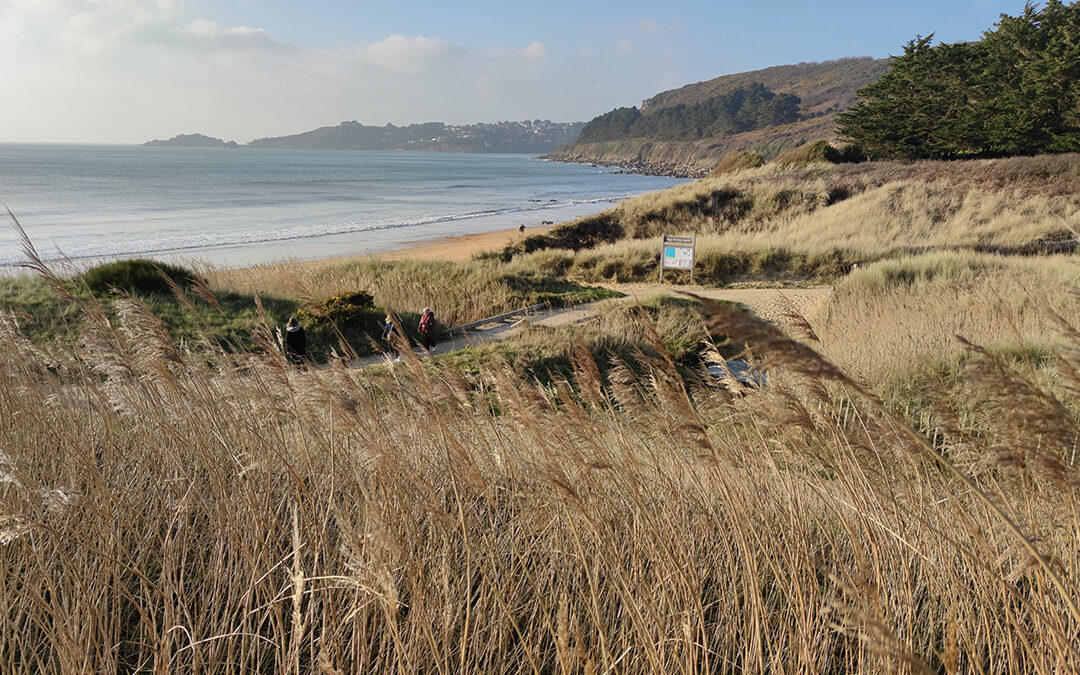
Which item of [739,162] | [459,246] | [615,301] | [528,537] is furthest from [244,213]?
[528,537]

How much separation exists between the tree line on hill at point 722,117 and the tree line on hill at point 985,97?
8743 centimetres

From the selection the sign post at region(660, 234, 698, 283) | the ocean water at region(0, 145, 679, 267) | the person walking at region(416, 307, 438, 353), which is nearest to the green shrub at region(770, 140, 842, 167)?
the ocean water at region(0, 145, 679, 267)

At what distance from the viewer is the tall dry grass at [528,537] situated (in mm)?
2002

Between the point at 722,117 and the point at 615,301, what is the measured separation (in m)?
140

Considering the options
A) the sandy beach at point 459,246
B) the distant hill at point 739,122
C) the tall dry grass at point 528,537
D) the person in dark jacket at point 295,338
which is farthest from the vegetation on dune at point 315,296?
the distant hill at point 739,122

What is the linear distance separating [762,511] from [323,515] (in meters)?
1.88

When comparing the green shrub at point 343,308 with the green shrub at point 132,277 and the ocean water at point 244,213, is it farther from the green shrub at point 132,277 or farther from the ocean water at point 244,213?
the ocean water at point 244,213

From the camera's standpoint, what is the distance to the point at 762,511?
267 cm

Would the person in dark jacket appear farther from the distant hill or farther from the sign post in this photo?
the distant hill

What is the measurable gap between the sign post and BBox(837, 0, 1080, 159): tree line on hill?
2704 centimetres

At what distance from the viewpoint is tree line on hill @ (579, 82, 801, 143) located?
128 metres

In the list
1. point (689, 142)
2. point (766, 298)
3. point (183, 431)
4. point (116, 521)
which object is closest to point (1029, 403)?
point (116, 521)

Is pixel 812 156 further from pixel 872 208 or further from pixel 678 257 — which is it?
pixel 678 257

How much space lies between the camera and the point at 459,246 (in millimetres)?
29000
